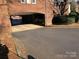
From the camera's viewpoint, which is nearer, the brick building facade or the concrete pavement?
the concrete pavement

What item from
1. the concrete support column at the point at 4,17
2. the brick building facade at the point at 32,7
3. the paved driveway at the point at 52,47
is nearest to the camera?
the concrete support column at the point at 4,17

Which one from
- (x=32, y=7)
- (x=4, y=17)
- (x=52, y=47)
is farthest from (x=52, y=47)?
(x=32, y=7)

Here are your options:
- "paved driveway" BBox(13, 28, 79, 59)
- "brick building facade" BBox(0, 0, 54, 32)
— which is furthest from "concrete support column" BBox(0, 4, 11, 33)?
"brick building facade" BBox(0, 0, 54, 32)

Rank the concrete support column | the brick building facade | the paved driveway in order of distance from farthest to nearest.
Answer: the brick building facade
the paved driveway
the concrete support column

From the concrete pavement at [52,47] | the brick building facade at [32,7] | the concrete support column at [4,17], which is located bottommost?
the concrete pavement at [52,47]

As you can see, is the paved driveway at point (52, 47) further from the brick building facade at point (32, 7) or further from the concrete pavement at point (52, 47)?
the brick building facade at point (32, 7)

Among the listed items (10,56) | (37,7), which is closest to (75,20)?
(37,7)

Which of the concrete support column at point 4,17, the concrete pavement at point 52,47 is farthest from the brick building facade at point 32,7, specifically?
the concrete support column at point 4,17

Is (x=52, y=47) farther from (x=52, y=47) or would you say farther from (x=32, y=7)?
(x=32, y=7)

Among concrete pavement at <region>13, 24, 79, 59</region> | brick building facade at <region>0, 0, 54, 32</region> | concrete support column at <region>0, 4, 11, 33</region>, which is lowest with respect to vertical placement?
concrete pavement at <region>13, 24, 79, 59</region>

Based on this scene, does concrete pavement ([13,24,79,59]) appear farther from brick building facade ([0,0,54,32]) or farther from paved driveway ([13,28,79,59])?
brick building facade ([0,0,54,32])

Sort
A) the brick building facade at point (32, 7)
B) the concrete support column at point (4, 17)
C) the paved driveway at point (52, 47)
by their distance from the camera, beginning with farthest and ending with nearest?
the brick building facade at point (32, 7)
the paved driveway at point (52, 47)
the concrete support column at point (4, 17)

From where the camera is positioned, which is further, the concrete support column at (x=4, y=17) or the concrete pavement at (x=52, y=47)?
the concrete pavement at (x=52, y=47)

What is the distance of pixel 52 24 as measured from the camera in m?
40.1
